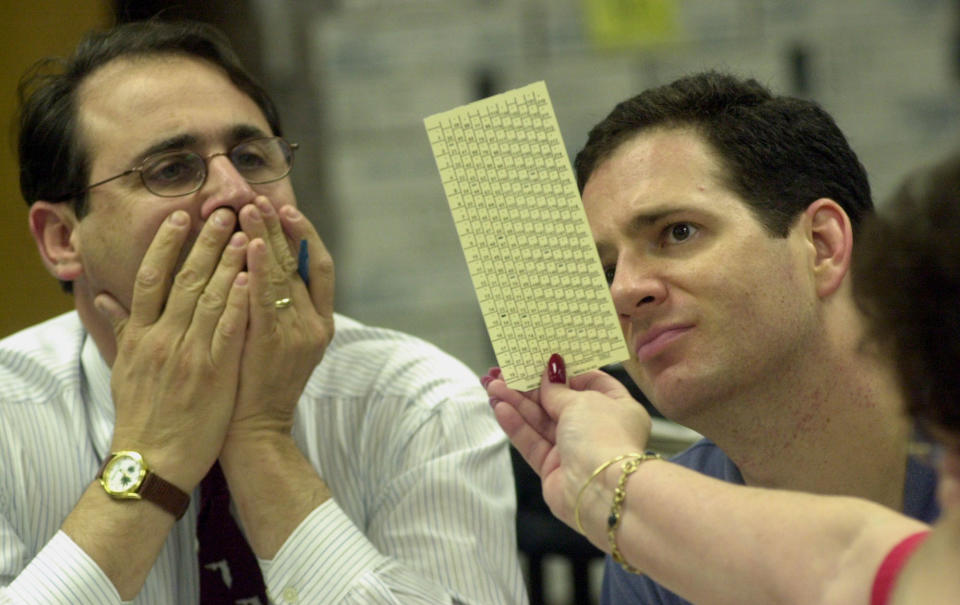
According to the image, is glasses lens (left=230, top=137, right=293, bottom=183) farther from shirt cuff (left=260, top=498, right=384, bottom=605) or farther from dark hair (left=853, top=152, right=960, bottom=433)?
dark hair (left=853, top=152, right=960, bottom=433)

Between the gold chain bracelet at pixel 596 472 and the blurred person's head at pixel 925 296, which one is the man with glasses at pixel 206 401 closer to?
the gold chain bracelet at pixel 596 472

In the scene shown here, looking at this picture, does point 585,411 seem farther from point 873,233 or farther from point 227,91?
point 227,91

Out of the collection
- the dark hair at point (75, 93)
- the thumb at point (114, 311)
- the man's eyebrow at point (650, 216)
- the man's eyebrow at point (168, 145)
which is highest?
the dark hair at point (75, 93)

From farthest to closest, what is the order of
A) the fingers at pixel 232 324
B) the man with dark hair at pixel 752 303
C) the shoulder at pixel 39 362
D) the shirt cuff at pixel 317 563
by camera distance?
the shoulder at pixel 39 362 < the fingers at pixel 232 324 < the shirt cuff at pixel 317 563 < the man with dark hair at pixel 752 303

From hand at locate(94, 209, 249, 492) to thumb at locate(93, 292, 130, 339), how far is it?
2.6 inches

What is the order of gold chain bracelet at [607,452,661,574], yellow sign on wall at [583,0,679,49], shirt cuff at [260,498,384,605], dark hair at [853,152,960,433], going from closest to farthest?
dark hair at [853,152,960,433]
gold chain bracelet at [607,452,661,574]
shirt cuff at [260,498,384,605]
yellow sign on wall at [583,0,679,49]

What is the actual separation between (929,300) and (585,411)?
51 cm

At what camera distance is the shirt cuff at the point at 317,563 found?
158 centimetres

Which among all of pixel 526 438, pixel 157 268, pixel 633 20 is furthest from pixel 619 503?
pixel 633 20

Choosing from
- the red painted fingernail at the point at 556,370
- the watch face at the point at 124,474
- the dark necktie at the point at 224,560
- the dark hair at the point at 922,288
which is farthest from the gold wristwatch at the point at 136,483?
the dark hair at the point at 922,288

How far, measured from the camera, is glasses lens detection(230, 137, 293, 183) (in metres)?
1.86

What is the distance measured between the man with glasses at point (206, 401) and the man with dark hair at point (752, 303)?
0.39m

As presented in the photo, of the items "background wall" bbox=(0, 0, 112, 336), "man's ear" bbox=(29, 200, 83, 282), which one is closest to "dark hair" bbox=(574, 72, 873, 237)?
"man's ear" bbox=(29, 200, 83, 282)

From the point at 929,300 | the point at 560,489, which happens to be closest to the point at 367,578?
the point at 560,489
